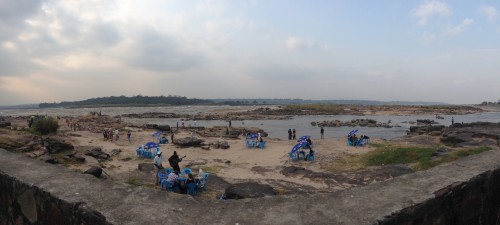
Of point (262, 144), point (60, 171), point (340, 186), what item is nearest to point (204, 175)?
point (340, 186)

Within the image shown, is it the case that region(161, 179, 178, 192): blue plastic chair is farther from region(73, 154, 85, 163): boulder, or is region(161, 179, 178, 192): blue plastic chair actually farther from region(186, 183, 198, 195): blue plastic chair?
region(73, 154, 85, 163): boulder

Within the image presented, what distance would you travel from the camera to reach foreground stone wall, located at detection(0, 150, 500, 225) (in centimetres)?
279

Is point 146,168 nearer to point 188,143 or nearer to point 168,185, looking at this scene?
point 168,185

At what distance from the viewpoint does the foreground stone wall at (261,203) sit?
2789 mm

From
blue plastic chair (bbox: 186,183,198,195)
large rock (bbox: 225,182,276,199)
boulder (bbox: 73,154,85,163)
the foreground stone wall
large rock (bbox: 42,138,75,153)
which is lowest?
blue plastic chair (bbox: 186,183,198,195)

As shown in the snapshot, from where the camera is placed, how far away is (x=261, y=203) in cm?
307

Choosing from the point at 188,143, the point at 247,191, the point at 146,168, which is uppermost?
the point at 247,191

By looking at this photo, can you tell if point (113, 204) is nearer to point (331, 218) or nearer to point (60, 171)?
point (60, 171)

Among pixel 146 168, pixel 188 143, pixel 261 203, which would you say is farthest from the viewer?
pixel 188 143

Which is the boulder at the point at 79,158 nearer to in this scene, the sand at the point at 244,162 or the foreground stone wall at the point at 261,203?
the sand at the point at 244,162

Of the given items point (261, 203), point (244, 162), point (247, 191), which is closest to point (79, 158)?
point (244, 162)

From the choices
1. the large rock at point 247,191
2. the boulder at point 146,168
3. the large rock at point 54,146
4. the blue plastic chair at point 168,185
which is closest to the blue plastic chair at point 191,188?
the blue plastic chair at point 168,185

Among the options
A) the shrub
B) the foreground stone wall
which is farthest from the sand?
the foreground stone wall

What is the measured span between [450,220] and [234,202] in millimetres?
2153
